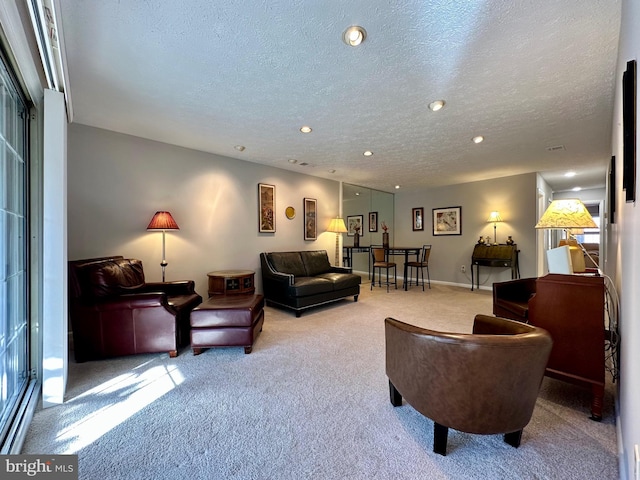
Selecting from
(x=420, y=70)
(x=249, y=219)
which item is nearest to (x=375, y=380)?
(x=420, y=70)

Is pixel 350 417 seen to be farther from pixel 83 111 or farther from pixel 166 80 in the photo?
pixel 83 111

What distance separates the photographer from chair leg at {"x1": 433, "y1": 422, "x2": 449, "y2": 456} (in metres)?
1.36

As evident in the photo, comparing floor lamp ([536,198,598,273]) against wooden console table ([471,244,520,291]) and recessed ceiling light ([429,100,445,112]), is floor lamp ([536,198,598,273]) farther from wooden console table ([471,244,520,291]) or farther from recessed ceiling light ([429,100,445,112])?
wooden console table ([471,244,520,291])

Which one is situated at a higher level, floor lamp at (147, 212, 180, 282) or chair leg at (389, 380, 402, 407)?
floor lamp at (147, 212, 180, 282)

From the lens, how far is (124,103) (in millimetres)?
2549

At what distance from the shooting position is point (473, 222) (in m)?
6.02

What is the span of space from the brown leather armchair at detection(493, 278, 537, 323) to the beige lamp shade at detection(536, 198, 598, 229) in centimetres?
76

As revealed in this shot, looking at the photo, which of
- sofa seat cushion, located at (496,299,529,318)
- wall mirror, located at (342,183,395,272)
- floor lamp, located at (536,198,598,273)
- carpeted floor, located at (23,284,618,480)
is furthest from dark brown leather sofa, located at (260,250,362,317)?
floor lamp, located at (536,198,598,273)

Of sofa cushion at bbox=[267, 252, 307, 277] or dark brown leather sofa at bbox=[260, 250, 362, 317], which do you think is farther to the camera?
sofa cushion at bbox=[267, 252, 307, 277]

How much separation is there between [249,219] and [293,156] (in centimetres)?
126

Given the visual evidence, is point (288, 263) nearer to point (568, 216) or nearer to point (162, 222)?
point (162, 222)

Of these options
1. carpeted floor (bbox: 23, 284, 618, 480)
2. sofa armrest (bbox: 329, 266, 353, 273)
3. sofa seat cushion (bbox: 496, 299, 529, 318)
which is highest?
sofa armrest (bbox: 329, 266, 353, 273)

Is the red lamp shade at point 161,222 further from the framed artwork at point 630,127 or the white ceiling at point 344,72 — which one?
the framed artwork at point 630,127

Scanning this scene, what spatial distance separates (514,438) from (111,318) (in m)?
3.02
